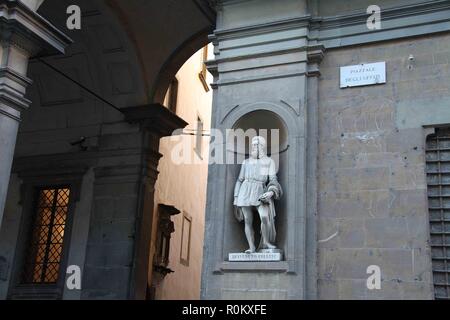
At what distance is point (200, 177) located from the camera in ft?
74.3

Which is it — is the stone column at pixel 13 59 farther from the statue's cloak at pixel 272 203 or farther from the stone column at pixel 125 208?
the stone column at pixel 125 208

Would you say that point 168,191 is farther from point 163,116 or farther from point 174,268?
point 163,116

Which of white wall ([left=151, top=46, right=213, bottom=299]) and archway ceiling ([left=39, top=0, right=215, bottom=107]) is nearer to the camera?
archway ceiling ([left=39, top=0, right=215, bottom=107])

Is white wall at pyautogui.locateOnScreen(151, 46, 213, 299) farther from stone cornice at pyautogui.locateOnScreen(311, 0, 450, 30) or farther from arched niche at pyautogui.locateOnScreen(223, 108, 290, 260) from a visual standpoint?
stone cornice at pyautogui.locateOnScreen(311, 0, 450, 30)

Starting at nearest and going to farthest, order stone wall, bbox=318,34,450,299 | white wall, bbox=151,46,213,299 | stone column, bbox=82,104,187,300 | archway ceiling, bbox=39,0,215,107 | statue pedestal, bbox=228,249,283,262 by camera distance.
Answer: stone wall, bbox=318,34,450,299 < statue pedestal, bbox=228,249,283,262 < stone column, bbox=82,104,187,300 < archway ceiling, bbox=39,0,215,107 < white wall, bbox=151,46,213,299

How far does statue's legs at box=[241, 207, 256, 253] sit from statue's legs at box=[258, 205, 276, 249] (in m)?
0.18

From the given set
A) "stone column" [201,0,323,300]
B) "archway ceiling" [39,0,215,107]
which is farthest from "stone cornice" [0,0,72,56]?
"archway ceiling" [39,0,215,107]

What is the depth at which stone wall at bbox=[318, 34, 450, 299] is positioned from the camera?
9102 millimetres

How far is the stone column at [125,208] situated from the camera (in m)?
14.8

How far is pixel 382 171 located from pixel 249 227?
219 centimetres

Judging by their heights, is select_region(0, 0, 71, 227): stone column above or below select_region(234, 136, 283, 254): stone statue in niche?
above

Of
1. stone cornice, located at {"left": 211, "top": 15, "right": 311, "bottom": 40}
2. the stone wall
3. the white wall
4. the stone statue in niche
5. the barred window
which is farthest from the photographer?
the white wall

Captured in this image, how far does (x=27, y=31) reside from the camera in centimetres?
1038

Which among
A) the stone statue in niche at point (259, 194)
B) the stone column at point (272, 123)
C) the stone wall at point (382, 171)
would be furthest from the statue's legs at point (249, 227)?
the stone wall at point (382, 171)
